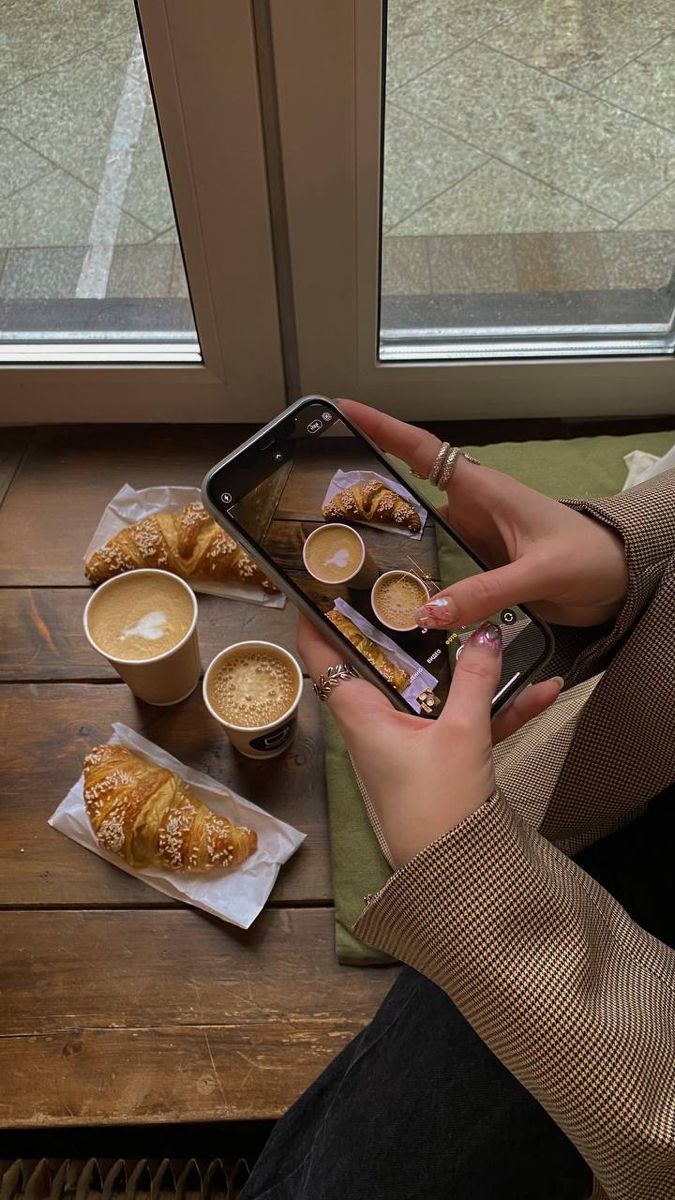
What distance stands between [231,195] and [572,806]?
69 centimetres

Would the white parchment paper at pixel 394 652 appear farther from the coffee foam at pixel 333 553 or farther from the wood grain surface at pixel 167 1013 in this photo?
the wood grain surface at pixel 167 1013

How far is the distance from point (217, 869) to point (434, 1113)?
0.93 feet

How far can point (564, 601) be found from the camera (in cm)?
61

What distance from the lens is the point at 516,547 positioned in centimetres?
64

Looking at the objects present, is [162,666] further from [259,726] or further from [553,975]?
[553,975]

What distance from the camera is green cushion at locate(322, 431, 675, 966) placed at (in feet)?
2.57

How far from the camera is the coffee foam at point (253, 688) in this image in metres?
0.81

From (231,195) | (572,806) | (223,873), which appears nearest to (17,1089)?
(223,873)

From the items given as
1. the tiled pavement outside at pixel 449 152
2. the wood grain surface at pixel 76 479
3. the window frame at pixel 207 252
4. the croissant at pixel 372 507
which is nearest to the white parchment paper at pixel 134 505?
the wood grain surface at pixel 76 479

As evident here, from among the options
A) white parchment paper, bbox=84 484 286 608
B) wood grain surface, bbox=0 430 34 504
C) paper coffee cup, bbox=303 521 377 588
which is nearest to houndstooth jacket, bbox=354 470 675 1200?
paper coffee cup, bbox=303 521 377 588

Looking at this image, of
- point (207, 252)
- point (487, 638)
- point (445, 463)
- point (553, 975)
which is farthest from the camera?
point (207, 252)

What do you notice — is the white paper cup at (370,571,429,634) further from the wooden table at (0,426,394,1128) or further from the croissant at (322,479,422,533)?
the wooden table at (0,426,394,1128)

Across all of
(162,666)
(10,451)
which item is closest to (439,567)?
(162,666)

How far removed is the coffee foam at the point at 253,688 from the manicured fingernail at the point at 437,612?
290mm
